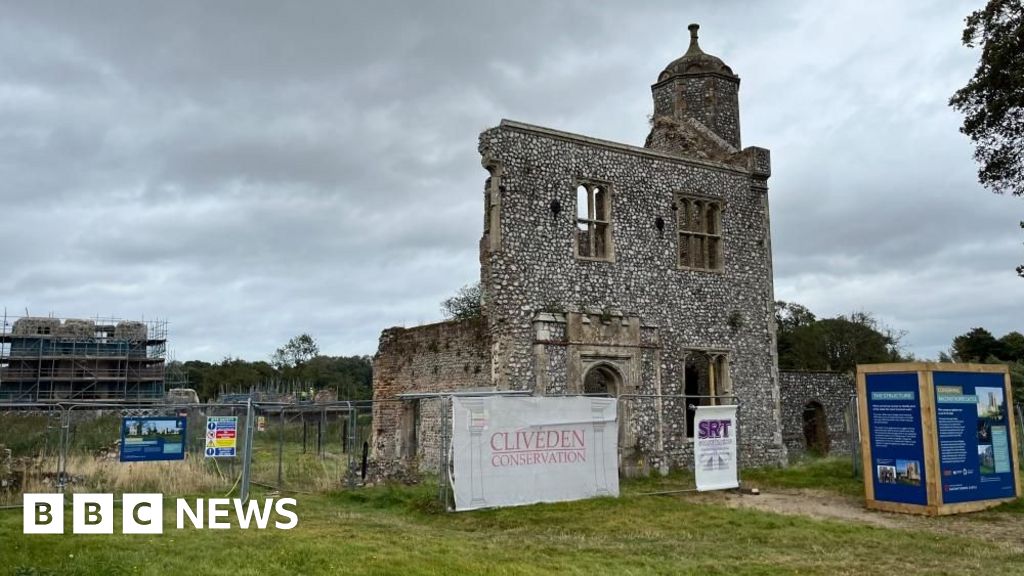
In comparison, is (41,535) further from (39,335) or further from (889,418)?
(39,335)

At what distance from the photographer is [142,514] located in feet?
37.2

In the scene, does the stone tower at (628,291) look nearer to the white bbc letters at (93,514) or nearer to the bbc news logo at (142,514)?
the bbc news logo at (142,514)

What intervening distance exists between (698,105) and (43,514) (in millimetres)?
20565

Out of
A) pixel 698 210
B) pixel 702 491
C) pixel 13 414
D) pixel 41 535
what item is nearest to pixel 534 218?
pixel 698 210

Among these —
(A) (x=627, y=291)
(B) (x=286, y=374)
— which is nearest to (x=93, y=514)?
(A) (x=627, y=291)

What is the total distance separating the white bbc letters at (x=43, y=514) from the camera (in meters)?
10.1

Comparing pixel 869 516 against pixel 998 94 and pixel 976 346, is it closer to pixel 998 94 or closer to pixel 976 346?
pixel 998 94

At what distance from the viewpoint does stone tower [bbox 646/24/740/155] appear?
2398 centimetres

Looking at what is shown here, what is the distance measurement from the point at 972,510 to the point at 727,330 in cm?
881

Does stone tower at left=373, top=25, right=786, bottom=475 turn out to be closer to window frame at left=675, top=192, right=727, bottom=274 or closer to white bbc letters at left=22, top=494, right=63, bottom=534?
window frame at left=675, top=192, right=727, bottom=274

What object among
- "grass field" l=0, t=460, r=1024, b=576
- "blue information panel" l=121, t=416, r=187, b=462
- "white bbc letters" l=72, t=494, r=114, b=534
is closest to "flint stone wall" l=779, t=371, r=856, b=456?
"grass field" l=0, t=460, r=1024, b=576

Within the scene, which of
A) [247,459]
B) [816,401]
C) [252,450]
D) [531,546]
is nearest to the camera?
[531,546]

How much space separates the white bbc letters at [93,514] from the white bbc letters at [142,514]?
0.20 meters

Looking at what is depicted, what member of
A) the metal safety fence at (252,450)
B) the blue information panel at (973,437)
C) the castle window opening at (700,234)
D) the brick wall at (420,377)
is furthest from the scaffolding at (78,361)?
the blue information panel at (973,437)
